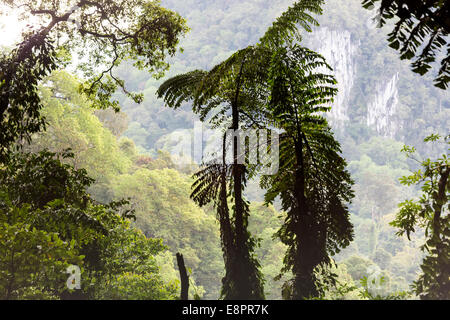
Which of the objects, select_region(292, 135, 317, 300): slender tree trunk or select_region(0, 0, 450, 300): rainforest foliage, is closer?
select_region(292, 135, 317, 300): slender tree trunk

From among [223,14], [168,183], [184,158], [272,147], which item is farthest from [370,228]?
[223,14]

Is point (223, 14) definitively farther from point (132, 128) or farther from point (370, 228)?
point (370, 228)

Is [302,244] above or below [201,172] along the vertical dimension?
below

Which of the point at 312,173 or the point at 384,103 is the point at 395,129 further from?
the point at 312,173

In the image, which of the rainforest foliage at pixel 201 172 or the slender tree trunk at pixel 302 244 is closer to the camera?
the slender tree trunk at pixel 302 244

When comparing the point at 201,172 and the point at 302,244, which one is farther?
the point at 201,172
